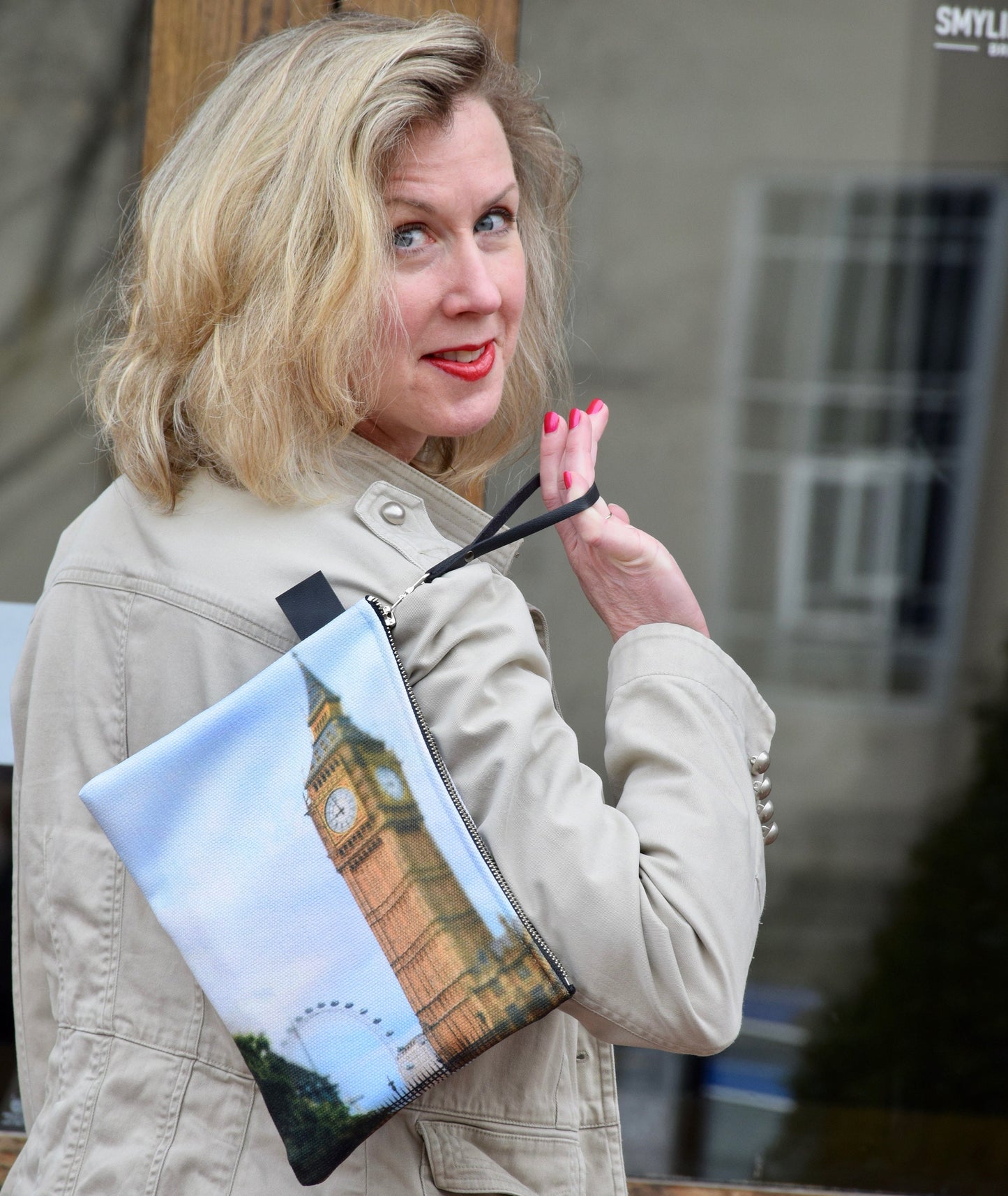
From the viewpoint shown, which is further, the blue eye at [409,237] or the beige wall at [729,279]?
the beige wall at [729,279]

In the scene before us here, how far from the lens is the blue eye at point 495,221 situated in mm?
1520

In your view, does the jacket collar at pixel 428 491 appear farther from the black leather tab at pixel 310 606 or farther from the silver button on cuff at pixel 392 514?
the black leather tab at pixel 310 606

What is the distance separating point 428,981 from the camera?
3.62 ft

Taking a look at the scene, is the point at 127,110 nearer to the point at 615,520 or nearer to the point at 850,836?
the point at 615,520

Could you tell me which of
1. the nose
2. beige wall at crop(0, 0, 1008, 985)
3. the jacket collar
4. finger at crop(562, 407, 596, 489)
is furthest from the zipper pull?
beige wall at crop(0, 0, 1008, 985)

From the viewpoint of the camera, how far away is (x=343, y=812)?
3.63 feet

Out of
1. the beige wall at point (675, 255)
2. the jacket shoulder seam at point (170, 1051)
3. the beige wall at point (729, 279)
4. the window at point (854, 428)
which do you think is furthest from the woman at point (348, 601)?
the window at point (854, 428)

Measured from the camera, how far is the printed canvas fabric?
1096 mm

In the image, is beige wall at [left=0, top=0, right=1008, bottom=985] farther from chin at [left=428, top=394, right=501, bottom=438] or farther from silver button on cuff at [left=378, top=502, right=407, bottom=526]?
silver button on cuff at [left=378, top=502, right=407, bottom=526]

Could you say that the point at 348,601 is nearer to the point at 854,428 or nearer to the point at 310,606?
the point at 310,606

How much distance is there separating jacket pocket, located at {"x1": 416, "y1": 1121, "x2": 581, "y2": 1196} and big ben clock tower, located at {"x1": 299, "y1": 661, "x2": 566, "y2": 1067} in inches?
6.7

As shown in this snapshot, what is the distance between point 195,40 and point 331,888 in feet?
5.22

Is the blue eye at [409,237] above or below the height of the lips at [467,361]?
above

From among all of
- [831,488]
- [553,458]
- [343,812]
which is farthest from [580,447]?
[831,488]
